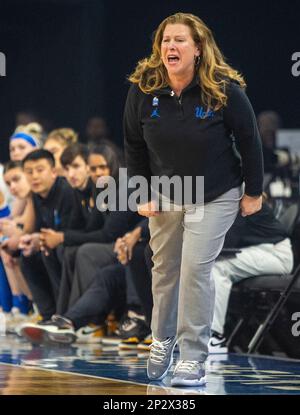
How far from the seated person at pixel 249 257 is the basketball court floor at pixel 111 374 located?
8.9 inches

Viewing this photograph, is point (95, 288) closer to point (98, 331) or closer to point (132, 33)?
point (98, 331)

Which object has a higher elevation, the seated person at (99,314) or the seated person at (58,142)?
the seated person at (58,142)

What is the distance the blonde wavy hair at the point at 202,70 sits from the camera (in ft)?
14.9

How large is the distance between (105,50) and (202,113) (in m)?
7.92

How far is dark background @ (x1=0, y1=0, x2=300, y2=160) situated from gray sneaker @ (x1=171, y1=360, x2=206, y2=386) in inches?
254

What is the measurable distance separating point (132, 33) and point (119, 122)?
924 mm

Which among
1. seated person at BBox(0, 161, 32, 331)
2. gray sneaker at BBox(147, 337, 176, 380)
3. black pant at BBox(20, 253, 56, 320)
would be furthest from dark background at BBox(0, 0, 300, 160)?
gray sneaker at BBox(147, 337, 176, 380)

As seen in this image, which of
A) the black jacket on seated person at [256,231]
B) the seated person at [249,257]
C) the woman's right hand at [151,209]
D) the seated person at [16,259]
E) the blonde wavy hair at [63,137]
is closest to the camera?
the woman's right hand at [151,209]

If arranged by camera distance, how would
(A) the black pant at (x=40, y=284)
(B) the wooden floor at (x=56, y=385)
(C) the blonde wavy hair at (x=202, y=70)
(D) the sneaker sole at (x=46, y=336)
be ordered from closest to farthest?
1. (B) the wooden floor at (x=56, y=385)
2. (C) the blonde wavy hair at (x=202, y=70)
3. (D) the sneaker sole at (x=46, y=336)
4. (A) the black pant at (x=40, y=284)

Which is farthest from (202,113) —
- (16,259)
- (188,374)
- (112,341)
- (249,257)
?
(16,259)

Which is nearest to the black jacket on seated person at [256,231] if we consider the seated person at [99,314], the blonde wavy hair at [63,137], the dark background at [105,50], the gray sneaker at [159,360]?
the seated person at [99,314]

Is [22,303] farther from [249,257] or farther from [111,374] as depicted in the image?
[111,374]

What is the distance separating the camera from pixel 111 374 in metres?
5.09

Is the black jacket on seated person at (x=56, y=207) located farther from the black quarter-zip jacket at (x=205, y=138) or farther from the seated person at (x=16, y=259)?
the black quarter-zip jacket at (x=205, y=138)
